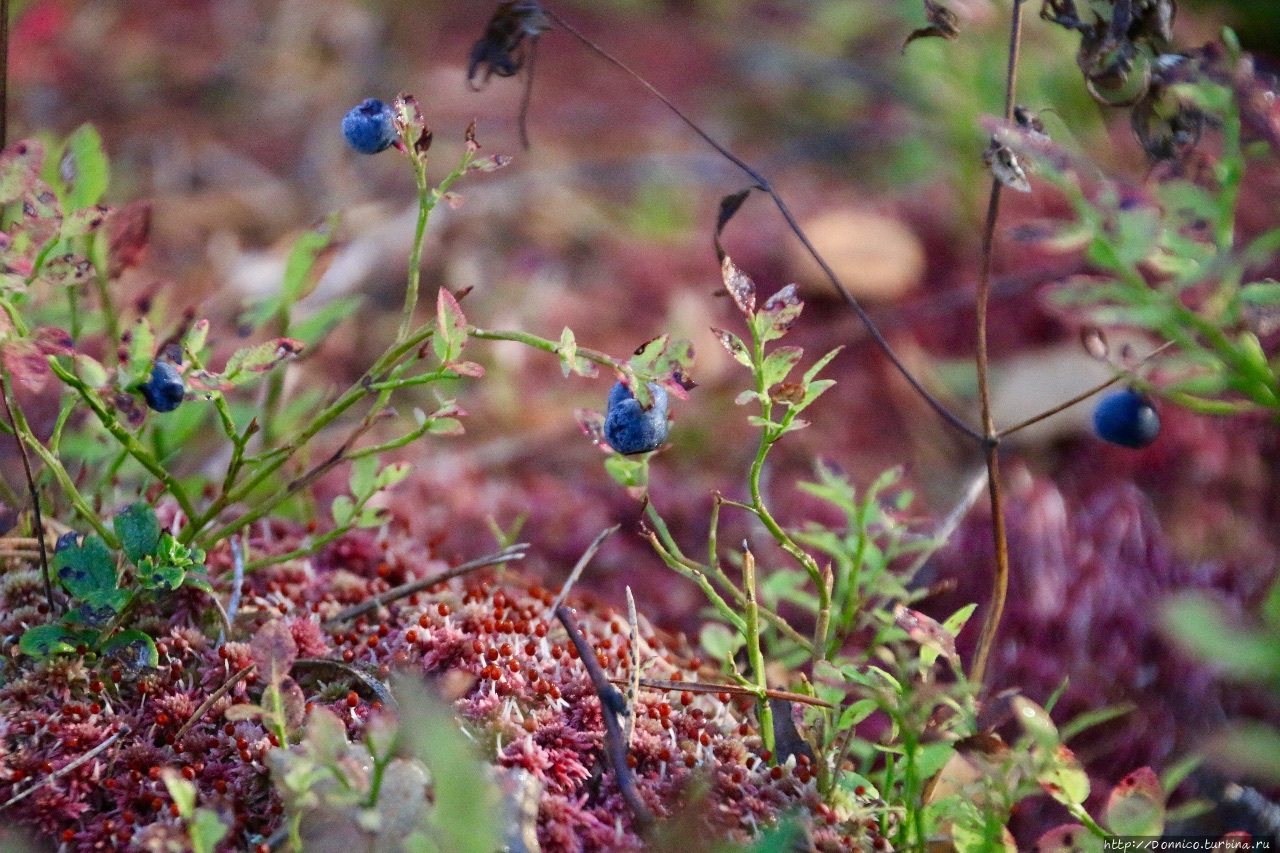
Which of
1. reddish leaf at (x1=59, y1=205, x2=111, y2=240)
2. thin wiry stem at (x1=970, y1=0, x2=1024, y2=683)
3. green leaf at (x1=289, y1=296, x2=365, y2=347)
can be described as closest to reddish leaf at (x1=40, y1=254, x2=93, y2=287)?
reddish leaf at (x1=59, y1=205, x2=111, y2=240)

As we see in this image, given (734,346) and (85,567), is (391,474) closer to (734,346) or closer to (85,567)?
(85,567)

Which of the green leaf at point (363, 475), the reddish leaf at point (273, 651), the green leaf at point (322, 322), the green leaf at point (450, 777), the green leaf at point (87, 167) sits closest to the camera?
the green leaf at point (450, 777)

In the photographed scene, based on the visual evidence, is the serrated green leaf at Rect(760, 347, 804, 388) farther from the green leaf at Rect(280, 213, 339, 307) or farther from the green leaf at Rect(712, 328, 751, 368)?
the green leaf at Rect(280, 213, 339, 307)

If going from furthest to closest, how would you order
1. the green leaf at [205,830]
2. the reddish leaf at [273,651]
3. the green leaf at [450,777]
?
the reddish leaf at [273,651], the green leaf at [205,830], the green leaf at [450,777]

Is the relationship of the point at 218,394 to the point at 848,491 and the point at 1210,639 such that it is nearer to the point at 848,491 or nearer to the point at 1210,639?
the point at 848,491

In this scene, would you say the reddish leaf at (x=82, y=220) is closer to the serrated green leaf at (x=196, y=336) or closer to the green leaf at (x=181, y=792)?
the serrated green leaf at (x=196, y=336)

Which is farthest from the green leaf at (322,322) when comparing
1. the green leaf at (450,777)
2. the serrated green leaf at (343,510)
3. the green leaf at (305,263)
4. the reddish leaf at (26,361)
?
the green leaf at (450,777)
